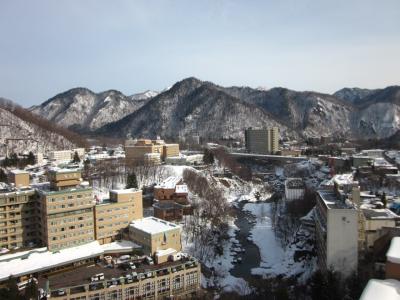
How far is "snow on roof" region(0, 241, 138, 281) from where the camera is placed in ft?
49.5

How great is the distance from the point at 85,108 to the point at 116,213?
10243 cm

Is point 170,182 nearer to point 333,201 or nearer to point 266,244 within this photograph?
point 266,244

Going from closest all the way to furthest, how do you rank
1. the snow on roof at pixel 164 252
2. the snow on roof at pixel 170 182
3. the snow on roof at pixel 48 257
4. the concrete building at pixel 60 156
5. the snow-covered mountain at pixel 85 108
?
the snow on roof at pixel 48 257
the snow on roof at pixel 164 252
the snow on roof at pixel 170 182
the concrete building at pixel 60 156
the snow-covered mountain at pixel 85 108

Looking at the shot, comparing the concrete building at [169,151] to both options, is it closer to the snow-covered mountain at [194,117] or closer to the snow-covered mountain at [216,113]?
the snow-covered mountain at [194,117]

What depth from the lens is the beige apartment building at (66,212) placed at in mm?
17750

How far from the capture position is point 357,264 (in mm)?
15242

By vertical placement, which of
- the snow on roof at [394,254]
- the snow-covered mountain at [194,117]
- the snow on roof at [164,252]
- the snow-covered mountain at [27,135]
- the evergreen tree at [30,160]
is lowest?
the snow on roof at [164,252]

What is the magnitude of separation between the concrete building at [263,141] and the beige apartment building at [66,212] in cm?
4206

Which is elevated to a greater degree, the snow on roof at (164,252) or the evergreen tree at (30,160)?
the evergreen tree at (30,160)

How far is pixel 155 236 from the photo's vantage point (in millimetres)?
17391

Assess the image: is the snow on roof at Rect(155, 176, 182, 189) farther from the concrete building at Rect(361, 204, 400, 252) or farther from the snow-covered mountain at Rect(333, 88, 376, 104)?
the snow-covered mountain at Rect(333, 88, 376, 104)

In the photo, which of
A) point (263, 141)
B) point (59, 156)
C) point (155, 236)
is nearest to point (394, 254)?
point (155, 236)

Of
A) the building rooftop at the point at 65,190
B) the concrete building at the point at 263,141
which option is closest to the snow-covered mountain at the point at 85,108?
the concrete building at the point at 263,141

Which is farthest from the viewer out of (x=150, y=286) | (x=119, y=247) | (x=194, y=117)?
(x=194, y=117)
